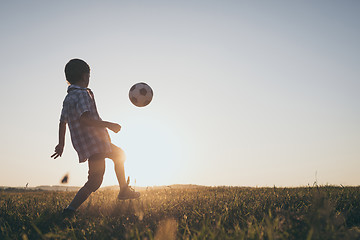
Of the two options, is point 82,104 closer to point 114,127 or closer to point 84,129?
point 84,129

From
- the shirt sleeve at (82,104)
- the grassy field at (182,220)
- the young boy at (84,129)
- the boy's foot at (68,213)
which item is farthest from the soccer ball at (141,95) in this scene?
the boy's foot at (68,213)

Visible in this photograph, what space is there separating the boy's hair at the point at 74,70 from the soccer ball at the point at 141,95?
1.16 meters

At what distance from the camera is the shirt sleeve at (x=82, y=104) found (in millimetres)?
4039

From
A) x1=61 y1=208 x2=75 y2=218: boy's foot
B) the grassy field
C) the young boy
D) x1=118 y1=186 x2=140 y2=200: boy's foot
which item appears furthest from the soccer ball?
x1=61 y1=208 x2=75 y2=218: boy's foot

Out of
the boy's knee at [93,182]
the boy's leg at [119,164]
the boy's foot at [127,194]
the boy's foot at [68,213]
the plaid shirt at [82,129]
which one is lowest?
the boy's foot at [68,213]

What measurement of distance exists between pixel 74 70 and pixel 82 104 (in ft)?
2.44

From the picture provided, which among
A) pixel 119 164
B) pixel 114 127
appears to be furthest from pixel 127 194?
pixel 114 127

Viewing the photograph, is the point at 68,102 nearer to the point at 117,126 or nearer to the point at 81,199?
the point at 117,126

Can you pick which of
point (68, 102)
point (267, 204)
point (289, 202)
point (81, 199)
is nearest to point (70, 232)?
point (81, 199)

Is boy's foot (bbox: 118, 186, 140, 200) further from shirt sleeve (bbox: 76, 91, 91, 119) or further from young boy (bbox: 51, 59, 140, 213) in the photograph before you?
shirt sleeve (bbox: 76, 91, 91, 119)

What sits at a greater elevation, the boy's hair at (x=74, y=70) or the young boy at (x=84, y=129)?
the boy's hair at (x=74, y=70)

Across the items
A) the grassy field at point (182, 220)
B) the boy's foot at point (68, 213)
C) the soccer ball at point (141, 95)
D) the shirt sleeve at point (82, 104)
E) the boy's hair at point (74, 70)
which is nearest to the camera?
the grassy field at point (182, 220)

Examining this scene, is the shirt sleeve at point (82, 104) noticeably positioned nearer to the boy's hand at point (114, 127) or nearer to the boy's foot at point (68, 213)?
the boy's hand at point (114, 127)

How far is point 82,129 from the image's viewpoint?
13.6 feet
